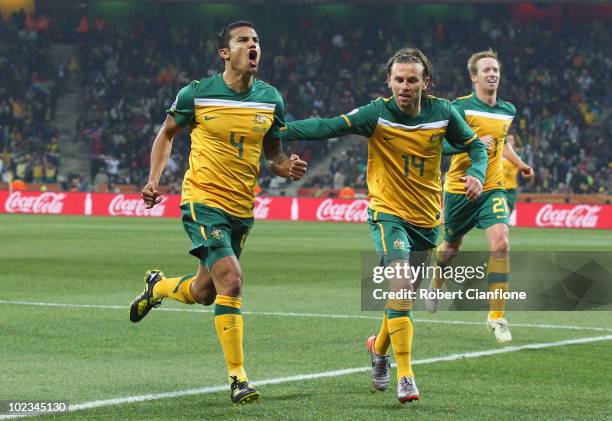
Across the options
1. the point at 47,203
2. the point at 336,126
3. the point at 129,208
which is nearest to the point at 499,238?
the point at 336,126

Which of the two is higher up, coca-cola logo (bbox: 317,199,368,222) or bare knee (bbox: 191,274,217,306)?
bare knee (bbox: 191,274,217,306)

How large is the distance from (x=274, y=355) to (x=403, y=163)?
7.00ft

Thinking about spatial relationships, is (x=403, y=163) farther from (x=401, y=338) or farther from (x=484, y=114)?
(x=484, y=114)

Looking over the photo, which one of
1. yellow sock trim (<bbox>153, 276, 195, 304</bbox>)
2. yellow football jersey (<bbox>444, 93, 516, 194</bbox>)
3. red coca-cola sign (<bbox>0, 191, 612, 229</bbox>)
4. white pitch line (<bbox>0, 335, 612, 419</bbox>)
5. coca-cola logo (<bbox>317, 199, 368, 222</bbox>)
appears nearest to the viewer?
white pitch line (<bbox>0, 335, 612, 419</bbox>)

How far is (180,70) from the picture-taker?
48.3 meters

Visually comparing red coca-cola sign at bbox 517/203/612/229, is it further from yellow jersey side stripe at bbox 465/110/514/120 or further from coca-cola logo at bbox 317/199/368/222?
yellow jersey side stripe at bbox 465/110/514/120

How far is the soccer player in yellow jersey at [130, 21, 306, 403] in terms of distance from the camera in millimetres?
7594

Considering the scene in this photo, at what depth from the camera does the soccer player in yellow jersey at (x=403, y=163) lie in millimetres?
7621

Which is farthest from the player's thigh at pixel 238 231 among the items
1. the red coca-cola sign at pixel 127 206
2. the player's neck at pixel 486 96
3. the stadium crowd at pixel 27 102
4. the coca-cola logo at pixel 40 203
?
the stadium crowd at pixel 27 102

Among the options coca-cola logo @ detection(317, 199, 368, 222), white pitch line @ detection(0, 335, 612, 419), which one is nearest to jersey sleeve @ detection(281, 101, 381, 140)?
white pitch line @ detection(0, 335, 612, 419)

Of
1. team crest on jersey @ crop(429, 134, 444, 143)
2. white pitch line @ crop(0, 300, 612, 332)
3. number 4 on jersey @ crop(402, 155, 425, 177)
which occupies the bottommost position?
white pitch line @ crop(0, 300, 612, 332)

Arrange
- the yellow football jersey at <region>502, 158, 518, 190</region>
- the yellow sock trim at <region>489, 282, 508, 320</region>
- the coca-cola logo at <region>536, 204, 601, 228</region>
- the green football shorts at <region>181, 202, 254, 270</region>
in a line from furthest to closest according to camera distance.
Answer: the coca-cola logo at <region>536, 204, 601, 228</region> < the yellow football jersey at <region>502, 158, 518, 190</region> < the yellow sock trim at <region>489, 282, 508, 320</region> < the green football shorts at <region>181, 202, 254, 270</region>

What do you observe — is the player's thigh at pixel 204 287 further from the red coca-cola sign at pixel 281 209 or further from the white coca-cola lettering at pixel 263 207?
the white coca-cola lettering at pixel 263 207

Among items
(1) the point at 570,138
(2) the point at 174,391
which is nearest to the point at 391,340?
(2) the point at 174,391
